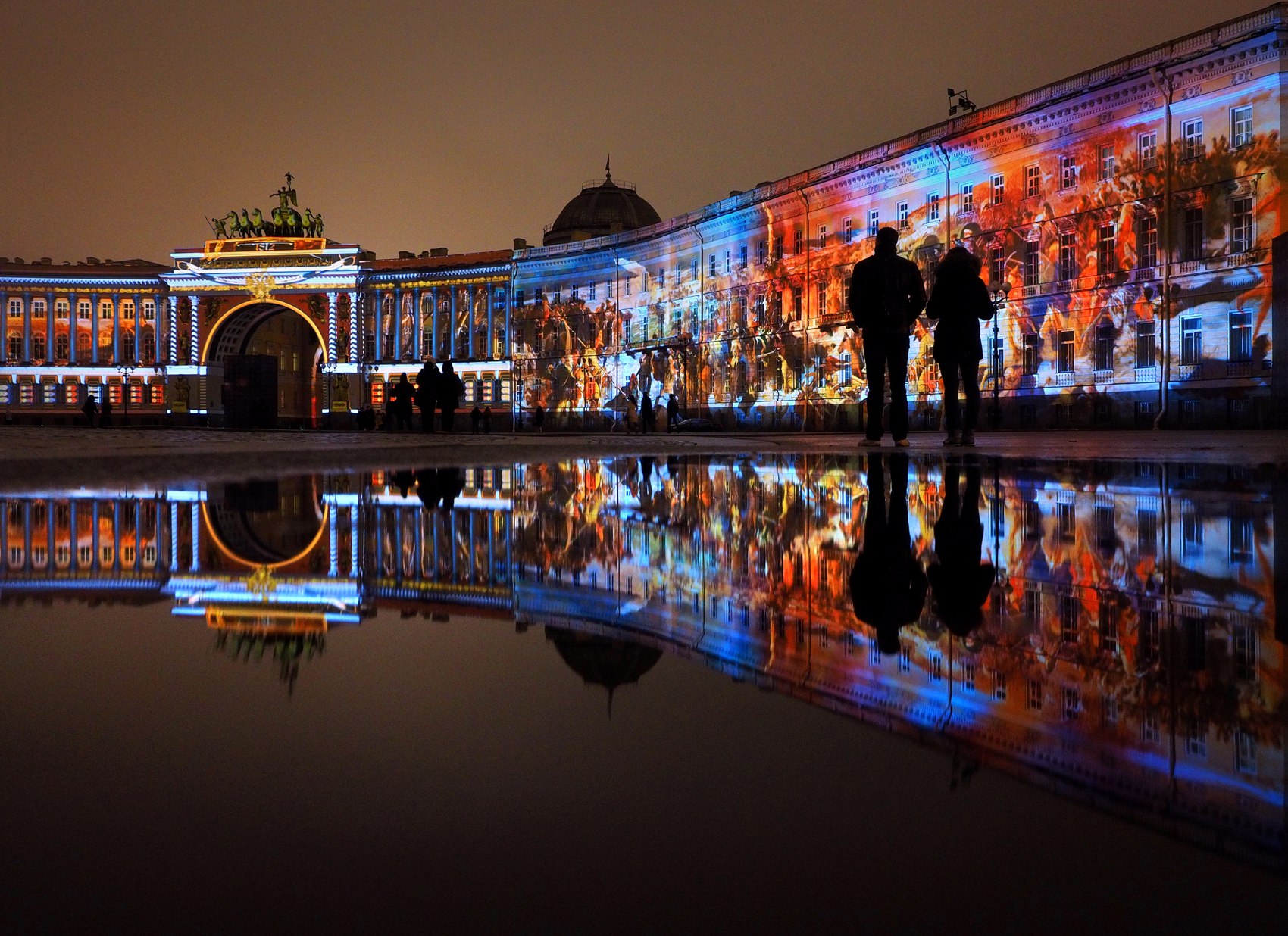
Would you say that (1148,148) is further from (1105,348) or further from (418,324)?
(418,324)

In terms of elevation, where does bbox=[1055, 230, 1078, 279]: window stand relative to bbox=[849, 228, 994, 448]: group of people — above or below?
above

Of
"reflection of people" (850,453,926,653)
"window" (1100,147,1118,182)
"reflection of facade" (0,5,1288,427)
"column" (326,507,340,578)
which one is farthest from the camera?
"window" (1100,147,1118,182)

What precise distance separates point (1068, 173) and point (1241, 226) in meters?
5.65

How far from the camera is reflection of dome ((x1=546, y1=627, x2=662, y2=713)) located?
1349 millimetres

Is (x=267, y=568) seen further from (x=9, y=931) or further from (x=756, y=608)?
(x=9, y=931)

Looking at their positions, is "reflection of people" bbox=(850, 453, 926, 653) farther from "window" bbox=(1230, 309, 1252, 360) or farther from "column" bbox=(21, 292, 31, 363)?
"column" bbox=(21, 292, 31, 363)

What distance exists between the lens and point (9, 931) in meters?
0.71

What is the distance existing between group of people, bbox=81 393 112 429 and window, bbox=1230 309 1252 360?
45.2 metres

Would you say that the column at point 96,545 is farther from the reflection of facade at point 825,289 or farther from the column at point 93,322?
the column at point 93,322

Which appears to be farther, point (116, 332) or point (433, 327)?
point (116, 332)

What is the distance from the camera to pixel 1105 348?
1195 inches

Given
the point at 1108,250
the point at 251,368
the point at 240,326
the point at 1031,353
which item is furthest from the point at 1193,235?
the point at 240,326

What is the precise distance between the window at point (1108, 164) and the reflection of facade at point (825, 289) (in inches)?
2.4

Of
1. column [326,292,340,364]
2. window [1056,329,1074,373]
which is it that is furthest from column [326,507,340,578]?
column [326,292,340,364]
